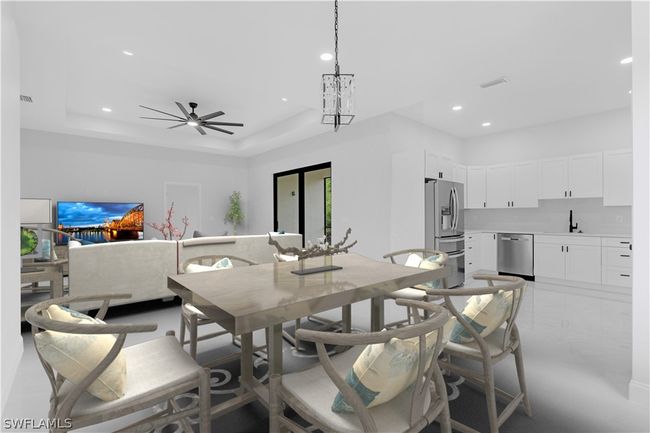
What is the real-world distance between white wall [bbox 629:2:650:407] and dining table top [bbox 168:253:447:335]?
119 centimetres

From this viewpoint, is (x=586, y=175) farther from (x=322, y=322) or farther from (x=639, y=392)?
(x=322, y=322)

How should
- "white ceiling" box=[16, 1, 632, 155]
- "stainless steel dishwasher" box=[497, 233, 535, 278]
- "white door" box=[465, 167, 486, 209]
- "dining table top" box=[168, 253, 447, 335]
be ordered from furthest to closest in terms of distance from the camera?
"white door" box=[465, 167, 486, 209] < "stainless steel dishwasher" box=[497, 233, 535, 278] < "white ceiling" box=[16, 1, 632, 155] < "dining table top" box=[168, 253, 447, 335]

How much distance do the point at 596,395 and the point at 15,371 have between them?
161 inches

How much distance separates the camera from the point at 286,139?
6.52 meters

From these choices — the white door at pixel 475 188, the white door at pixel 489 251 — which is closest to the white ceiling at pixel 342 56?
the white door at pixel 475 188

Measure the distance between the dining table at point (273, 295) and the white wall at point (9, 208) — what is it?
146 centimetres

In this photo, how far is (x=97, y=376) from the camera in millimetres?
1138

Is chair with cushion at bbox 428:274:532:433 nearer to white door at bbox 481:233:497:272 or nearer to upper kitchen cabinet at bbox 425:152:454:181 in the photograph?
upper kitchen cabinet at bbox 425:152:454:181

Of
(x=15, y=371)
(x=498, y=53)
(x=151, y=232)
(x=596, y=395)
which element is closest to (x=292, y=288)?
(x=596, y=395)

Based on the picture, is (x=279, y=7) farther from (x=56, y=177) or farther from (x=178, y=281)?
(x=56, y=177)

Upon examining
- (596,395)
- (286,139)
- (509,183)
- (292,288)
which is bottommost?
(596,395)

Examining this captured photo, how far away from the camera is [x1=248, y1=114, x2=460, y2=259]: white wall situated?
15.5ft

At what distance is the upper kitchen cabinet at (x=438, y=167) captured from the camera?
15.3 feet

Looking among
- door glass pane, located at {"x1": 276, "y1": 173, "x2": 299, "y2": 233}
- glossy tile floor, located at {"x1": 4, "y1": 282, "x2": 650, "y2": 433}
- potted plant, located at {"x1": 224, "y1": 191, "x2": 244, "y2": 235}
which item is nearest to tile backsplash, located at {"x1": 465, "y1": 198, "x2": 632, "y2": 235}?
glossy tile floor, located at {"x1": 4, "y1": 282, "x2": 650, "y2": 433}
